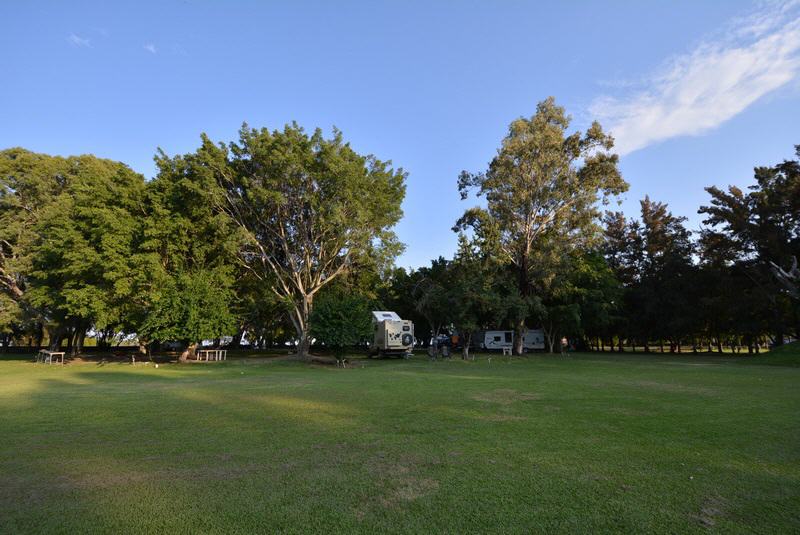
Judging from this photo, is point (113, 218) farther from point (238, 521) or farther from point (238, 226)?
point (238, 521)

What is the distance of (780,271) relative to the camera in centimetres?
2789

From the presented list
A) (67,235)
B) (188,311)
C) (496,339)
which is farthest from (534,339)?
(67,235)

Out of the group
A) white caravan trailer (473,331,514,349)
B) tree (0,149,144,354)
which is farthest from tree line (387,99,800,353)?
tree (0,149,144,354)

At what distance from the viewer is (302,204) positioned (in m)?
25.7

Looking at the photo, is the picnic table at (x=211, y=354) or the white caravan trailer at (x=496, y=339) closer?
the picnic table at (x=211, y=354)

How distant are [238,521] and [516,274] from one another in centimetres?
3232

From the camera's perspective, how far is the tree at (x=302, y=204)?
Answer: 24391 mm

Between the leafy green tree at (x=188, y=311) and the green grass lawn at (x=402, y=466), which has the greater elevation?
the leafy green tree at (x=188, y=311)

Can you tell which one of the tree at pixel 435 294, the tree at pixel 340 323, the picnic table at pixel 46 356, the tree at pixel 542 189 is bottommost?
the picnic table at pixel 46 356

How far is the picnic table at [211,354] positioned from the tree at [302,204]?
5330 mm

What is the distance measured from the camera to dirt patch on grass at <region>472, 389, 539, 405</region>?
9602mm

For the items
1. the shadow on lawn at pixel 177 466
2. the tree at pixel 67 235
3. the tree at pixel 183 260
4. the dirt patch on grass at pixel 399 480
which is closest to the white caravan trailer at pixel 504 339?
the tree at pixel 183 260

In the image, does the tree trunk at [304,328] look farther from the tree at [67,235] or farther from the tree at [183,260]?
the tree at [67,235]

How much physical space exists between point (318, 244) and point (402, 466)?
23802mm
